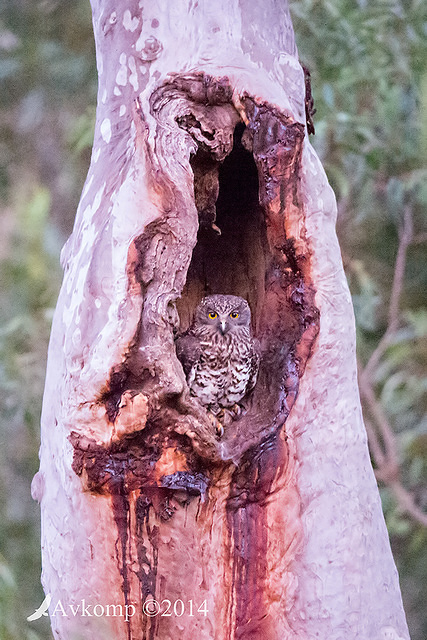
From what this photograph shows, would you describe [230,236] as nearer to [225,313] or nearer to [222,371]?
[225,313]

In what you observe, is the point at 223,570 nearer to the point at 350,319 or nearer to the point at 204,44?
the point at 350,319

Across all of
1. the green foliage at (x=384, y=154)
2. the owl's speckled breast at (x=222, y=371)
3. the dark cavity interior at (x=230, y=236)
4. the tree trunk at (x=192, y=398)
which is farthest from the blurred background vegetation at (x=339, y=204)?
the tree trunk at (x=192, y=398)

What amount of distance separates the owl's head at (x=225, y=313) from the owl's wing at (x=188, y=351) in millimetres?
60

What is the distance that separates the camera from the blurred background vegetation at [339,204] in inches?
121

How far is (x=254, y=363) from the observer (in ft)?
6.07

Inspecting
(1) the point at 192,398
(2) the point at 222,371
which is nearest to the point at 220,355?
(2) the point at 222,371

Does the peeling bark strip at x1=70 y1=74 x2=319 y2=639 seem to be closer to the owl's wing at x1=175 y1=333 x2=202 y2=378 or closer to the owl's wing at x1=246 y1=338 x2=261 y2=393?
the owl's wing at x1=246 y1=338 x2=261 y2=393

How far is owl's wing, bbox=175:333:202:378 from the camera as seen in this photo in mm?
2002

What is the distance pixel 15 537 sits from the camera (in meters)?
3.46

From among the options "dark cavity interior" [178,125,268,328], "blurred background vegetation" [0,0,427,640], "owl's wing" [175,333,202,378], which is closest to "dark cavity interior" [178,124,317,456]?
"dark cavity interior" [178,125,268,328]

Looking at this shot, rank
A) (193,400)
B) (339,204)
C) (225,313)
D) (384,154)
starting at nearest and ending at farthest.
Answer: (193,400) < (225,313) < (384,154) < (339,204)

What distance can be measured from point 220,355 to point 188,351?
93 millimetres

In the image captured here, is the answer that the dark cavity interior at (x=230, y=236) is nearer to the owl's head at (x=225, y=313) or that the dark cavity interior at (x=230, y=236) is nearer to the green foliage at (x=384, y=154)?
the owl's head at (x=225, y=313)

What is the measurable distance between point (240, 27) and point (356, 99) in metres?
1.80
